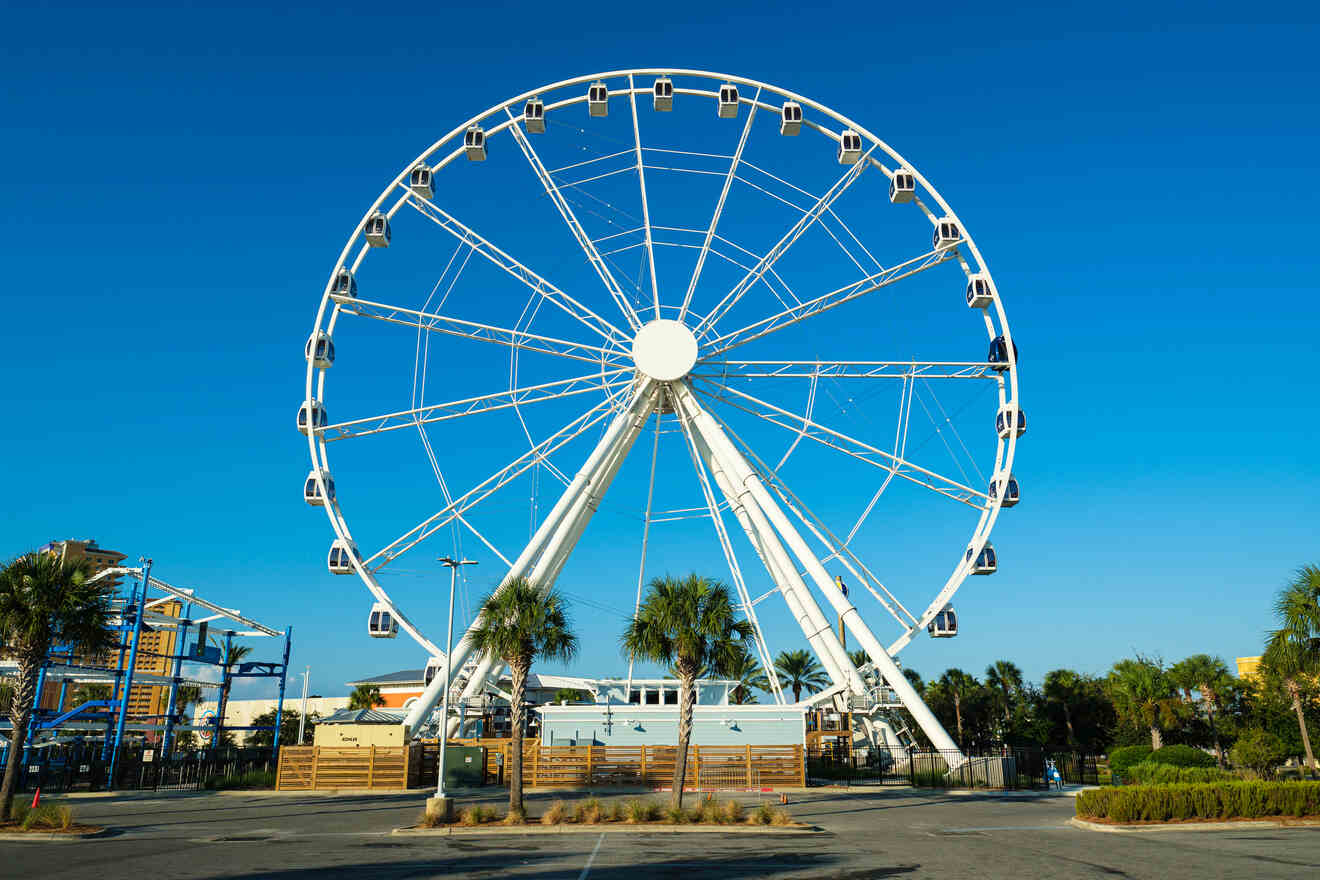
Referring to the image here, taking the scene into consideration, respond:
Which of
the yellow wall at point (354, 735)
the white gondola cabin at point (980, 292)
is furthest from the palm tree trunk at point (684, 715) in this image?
the white gondola cabin at point (980, 292)

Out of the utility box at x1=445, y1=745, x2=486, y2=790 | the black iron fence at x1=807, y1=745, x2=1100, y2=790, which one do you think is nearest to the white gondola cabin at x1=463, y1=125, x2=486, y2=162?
the utility box at x1=445, y1=745, x2=486, y2=790

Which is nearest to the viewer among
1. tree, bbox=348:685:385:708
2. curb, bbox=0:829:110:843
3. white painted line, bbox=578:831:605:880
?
white painted line, bbox=578:831:605:880

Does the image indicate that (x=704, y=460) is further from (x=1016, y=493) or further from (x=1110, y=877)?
(x=1110, y=877)

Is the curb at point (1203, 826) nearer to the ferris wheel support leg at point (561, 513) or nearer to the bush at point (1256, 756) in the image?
the bush at point (1256, 756)

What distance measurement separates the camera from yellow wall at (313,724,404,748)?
105ft

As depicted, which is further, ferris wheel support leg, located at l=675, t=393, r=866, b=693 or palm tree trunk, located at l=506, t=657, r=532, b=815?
ferris wheel support leg, located at l=675, t=393, r=866, b=693

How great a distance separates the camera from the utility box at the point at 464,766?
32.1 meters

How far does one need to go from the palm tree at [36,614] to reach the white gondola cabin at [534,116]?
64.9 ft

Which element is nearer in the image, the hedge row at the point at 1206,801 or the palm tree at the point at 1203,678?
the hedge row at the point at 1206,801

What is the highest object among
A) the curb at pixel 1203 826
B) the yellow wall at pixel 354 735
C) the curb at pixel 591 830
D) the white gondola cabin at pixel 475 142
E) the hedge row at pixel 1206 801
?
the white gondola cabin at pixel 475 142

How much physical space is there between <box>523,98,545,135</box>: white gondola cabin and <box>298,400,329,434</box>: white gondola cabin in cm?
1228

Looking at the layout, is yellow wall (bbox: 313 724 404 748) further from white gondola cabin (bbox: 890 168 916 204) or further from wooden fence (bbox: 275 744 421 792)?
white gondola cabin (bbox: 890 168 916 204)

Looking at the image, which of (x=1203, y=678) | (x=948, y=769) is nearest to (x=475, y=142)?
(x=948, y=769)

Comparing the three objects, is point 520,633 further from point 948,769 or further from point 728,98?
point 728,98
